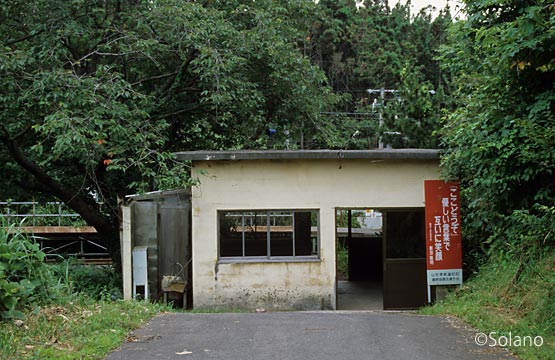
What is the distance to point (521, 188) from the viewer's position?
10.4m

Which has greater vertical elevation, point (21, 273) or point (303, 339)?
point (21, 273)

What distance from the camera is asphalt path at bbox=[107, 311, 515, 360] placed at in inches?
252

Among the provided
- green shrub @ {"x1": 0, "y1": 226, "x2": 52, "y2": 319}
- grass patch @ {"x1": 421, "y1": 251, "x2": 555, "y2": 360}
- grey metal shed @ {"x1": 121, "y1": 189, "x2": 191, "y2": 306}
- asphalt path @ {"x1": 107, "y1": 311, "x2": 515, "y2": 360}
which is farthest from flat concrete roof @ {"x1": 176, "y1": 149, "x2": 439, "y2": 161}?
green shrub @ {"x1": 0, "y1": 226, "x2": 52, "y2": 319}

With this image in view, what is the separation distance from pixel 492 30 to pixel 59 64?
870cm

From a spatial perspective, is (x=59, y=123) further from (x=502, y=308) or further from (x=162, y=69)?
(x=502, y=308)

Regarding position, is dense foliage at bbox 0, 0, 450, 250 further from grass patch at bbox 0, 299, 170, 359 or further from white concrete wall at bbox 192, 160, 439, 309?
grass patch at bbox 0, 299, 170, 359

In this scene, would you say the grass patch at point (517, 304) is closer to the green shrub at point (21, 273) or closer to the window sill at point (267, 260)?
the window sill at point (267, 260)

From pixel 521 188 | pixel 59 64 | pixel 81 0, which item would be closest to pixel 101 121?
pixel 59 64

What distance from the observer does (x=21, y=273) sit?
743cm

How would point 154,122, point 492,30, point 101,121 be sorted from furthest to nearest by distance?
point 154,122, point 101,121, point 492,30

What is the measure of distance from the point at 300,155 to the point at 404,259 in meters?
3.22

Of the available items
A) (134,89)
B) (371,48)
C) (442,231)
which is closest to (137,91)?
(134,89)

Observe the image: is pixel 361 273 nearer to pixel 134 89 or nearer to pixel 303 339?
pixel 134 89

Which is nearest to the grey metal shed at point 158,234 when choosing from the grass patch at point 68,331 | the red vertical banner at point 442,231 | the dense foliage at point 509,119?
the grass patch at point 68,331
